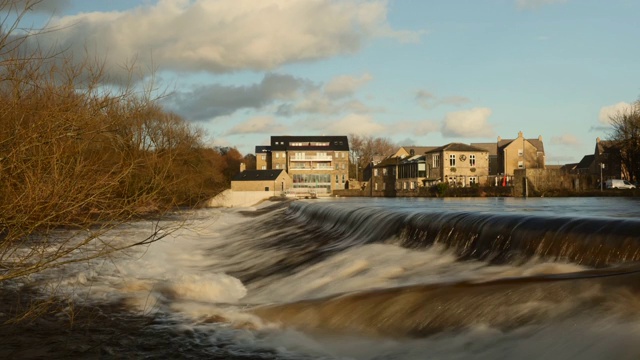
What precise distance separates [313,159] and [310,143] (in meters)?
3.76

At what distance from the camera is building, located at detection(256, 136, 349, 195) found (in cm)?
10444

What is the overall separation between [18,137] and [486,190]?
5385 centimetres

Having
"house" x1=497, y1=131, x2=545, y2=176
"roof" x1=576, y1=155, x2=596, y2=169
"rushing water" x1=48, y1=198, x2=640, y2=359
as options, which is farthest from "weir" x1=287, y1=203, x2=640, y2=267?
"roof" x1=576, y1=155, x2=596, y2=169

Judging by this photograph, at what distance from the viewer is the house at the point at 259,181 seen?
294 feet

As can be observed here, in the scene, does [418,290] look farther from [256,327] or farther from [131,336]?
[131,336]

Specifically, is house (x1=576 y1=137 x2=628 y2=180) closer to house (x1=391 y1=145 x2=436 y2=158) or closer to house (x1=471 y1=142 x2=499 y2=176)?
house (x1=471 y1=142 x2=499 y2=176)

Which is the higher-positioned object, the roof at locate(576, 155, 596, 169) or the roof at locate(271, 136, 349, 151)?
the roof at locate(271, 136, 349, 151)

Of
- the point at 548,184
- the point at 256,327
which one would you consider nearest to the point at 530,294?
the point at 256,327

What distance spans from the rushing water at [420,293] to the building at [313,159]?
299 feet

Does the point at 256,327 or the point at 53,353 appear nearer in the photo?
the point at 53,353

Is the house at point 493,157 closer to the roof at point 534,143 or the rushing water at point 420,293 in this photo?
the roof at point 534,143

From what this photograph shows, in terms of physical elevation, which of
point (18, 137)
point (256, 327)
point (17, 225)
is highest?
point (18, 137)

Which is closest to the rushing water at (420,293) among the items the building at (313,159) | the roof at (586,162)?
the building at (313,159)

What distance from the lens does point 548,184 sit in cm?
5266
